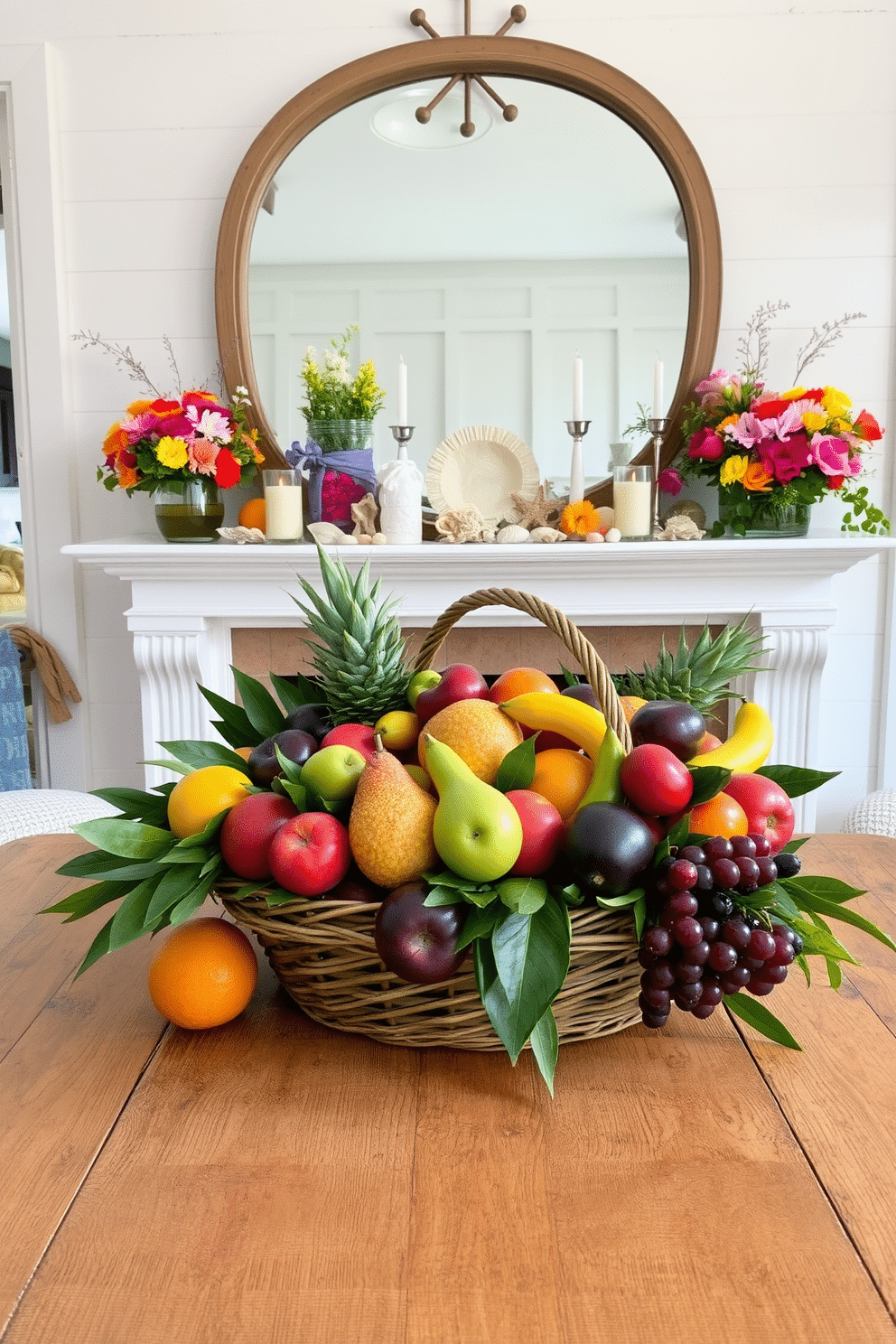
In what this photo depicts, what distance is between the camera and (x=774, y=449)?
7.73 ft

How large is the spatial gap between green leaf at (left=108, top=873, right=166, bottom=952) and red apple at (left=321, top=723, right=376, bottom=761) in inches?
6.7

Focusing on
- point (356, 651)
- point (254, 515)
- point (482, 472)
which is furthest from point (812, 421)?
point (356, 651)

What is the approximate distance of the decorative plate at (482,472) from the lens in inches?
106

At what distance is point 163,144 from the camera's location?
2.67 m

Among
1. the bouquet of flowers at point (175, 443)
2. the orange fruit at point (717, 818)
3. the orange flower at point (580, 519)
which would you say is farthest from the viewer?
the orange flower at point (580, 519)

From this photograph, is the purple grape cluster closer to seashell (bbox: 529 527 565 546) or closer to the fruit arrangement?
the fruit arrangement

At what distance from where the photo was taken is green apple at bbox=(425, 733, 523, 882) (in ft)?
2.39

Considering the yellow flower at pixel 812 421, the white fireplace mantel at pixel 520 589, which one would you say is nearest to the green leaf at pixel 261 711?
the white fireplace mantel at pixel 520 589

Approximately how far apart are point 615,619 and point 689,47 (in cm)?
138

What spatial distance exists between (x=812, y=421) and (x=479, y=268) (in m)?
0.92

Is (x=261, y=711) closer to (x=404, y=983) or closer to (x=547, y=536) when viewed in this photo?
(x=404, y=983)

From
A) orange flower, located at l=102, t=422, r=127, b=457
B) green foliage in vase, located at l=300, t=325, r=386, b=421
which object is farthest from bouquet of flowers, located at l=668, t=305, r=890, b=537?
orange flower, located at l=102, t=422, r=127, b=457

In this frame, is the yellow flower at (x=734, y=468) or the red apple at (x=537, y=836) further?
the yellow flower at (x=734, y=468)

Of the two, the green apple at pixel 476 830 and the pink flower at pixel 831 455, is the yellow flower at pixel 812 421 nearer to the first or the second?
the pink flower at pixel 831 455
